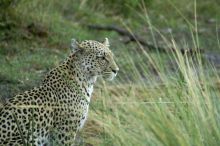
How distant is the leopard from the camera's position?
744cm

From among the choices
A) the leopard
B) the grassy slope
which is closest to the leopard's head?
the leopard

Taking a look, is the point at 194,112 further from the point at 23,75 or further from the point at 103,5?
the point at 103,5

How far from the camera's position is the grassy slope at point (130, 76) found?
611 cm

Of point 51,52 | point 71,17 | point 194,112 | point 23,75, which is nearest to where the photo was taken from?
point 194,112

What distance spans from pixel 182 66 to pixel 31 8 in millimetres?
7628

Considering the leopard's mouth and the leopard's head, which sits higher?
the leopard's head

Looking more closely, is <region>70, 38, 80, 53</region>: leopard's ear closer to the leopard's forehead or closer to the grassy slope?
the leopard's forehead

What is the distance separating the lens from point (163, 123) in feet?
19.7

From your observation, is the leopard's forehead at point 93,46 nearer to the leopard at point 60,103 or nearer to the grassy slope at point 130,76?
the leopard at point 60,103

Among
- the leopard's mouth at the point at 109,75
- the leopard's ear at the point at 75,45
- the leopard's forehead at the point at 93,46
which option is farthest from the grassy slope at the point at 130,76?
the leopard's ear at the point at 75,45

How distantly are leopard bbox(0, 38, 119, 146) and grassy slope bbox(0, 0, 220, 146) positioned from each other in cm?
18

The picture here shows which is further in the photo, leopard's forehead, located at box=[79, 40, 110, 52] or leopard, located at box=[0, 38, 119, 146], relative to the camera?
leopard's forehead, located at box=[79, 40, 110, 52]

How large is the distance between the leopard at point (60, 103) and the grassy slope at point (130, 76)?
18 cm

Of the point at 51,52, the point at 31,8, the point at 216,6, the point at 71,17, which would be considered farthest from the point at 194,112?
the point at 216,6
